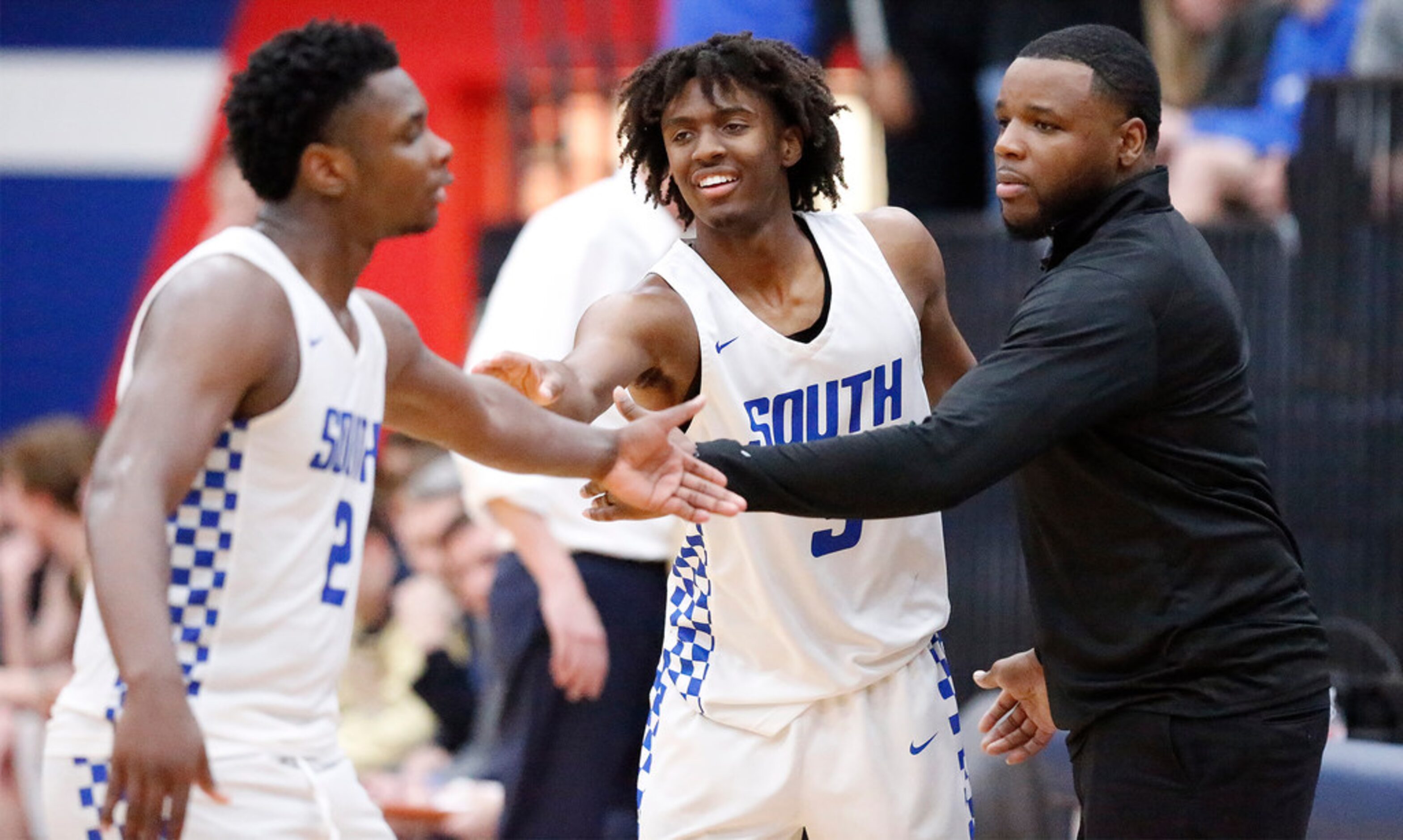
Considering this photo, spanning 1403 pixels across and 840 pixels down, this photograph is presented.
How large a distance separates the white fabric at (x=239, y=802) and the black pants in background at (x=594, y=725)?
1.80 m

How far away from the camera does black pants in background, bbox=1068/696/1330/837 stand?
10.5 ft

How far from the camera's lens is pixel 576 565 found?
5020mm

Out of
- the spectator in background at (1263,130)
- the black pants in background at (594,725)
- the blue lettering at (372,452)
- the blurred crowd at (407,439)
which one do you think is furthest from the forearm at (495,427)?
the spectator in background at (1263,130)

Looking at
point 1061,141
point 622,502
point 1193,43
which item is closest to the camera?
point 1061,141

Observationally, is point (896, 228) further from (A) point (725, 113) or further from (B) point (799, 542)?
(B) point (799, 542)

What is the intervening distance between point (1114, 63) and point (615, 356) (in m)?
1.08

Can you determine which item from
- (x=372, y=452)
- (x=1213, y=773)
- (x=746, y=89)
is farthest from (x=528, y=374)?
(x=1213, y=773)

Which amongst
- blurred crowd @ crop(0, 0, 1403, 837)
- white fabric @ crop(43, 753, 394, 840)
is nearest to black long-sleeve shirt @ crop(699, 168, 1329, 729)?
white fabric @ crop(43, 753, 394, 840)

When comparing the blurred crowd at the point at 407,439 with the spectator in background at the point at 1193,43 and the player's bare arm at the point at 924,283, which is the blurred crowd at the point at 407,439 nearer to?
the spectator in background at the point at 1193,43

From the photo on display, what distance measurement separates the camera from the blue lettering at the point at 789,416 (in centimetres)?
358

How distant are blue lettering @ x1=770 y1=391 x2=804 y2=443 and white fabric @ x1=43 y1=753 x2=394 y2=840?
106 centimetres

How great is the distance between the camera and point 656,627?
5.05m

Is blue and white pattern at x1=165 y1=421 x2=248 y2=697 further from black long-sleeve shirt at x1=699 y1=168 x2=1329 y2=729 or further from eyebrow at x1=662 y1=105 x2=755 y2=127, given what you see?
eyebrow at x1=662 y1=105 x2=755 y2=127

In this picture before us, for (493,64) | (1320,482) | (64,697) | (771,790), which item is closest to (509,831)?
(771,790)
